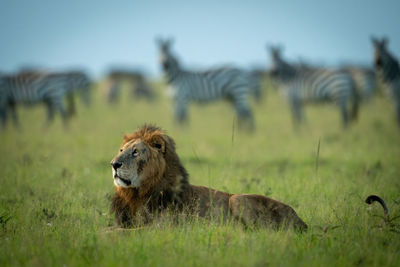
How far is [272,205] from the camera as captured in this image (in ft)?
15.1

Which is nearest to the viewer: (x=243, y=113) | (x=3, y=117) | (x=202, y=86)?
(x=3, y=117)

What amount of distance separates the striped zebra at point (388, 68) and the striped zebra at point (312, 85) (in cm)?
134

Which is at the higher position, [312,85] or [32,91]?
[312,85]

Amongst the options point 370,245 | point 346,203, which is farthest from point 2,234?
point 346,203

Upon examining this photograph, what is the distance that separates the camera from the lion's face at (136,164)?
4391mm

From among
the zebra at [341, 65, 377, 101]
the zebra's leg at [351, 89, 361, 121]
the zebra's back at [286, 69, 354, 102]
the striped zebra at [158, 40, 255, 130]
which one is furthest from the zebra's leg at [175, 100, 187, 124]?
the zebra at [341, 65, 377, 101]

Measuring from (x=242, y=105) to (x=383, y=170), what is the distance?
8522 mm

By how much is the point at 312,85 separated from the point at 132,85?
24.0m

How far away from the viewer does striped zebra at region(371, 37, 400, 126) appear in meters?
15.0

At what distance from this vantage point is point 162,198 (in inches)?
176

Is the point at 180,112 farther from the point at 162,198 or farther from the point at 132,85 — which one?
the point at 132,85

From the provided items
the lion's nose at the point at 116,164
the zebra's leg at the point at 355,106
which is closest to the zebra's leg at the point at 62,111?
the zebra's leg at the point at 355,106

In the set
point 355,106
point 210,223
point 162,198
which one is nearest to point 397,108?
point 355,106

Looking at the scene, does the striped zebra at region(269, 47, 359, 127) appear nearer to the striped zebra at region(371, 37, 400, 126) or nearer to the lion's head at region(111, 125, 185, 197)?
the striped zebra at region(371, 37, 400, 126)
